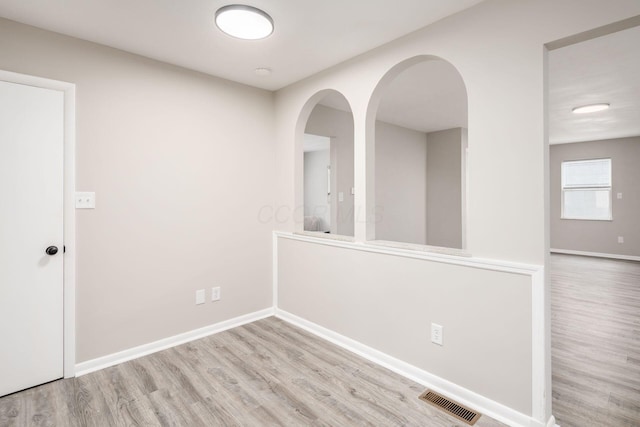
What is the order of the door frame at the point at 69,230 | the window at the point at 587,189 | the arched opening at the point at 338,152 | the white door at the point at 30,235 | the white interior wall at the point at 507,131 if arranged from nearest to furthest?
the white interior wall at the point at 507,131, the white door at the point at 30,235, the door frame at the point at 69,230, the arched opening at the point at 338,152, the window at the point at 587,189

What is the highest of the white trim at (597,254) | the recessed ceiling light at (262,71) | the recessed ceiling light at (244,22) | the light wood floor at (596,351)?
the recessed ceiling light at (262,71)

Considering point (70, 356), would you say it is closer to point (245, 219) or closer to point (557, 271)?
point (245, 219)

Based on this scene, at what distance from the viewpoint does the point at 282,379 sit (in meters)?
2.32

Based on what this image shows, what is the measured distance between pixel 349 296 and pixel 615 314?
3090 mm

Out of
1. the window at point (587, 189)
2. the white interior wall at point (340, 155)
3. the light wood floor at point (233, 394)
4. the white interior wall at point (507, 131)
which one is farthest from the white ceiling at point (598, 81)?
the light wood floor at point (233, 394)

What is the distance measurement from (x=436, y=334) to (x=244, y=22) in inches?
93.4

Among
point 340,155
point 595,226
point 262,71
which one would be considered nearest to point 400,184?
point 340,155

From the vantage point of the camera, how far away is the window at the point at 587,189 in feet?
22.9

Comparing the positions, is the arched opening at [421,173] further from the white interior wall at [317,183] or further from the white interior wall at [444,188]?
the white interior wall at [317,183]

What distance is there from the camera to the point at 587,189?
7191 mm

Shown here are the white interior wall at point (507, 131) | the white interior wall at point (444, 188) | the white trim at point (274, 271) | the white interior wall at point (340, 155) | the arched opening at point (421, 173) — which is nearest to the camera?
the white interior wall at point (507, 131)

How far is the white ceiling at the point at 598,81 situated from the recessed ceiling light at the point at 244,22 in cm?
239

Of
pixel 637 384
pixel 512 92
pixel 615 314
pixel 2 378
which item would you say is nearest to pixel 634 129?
pixel 615 314

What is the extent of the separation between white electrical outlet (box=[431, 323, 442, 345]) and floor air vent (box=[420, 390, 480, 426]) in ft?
1.05
